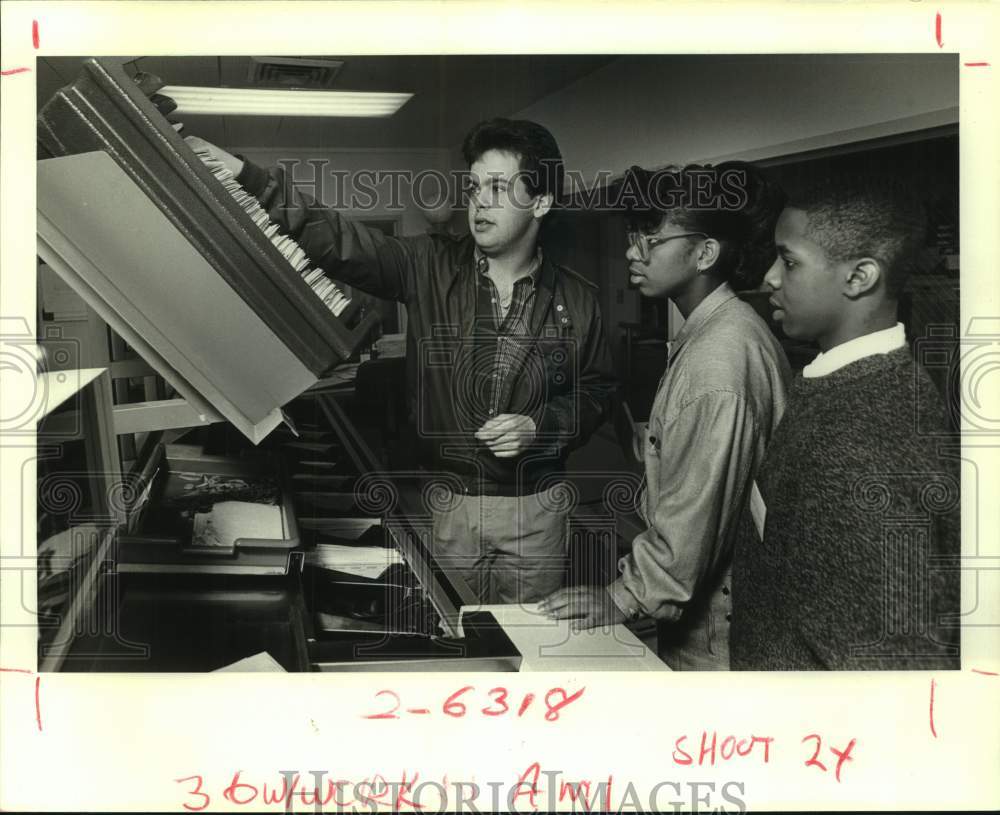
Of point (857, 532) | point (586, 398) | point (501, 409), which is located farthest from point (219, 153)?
point (857, 532)

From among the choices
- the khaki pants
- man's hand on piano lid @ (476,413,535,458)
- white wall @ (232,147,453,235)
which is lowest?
the khaki pants

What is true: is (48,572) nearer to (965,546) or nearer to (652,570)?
(652,570)

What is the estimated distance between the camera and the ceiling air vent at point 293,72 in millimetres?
2037

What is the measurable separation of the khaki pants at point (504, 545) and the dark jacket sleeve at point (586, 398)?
111 mm

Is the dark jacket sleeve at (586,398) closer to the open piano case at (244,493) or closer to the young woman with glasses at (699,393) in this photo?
the young woman with glasses at (699,393)

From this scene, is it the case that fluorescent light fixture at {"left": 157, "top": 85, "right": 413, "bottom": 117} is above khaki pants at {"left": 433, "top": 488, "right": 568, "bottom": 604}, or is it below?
above

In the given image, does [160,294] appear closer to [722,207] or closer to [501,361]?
[501,361]

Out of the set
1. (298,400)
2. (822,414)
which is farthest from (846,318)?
(298,400)

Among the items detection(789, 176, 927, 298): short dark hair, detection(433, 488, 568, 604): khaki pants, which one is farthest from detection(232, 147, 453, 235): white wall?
detection(789, 176, 927, 298): short dark hair

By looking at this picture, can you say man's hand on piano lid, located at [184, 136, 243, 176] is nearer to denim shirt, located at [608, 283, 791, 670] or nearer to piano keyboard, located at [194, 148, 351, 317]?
piano keyboard, located at [194, 148, 351, 317]

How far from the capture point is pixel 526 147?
2051 millimetres

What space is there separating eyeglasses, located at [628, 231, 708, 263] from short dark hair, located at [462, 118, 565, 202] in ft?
0.49

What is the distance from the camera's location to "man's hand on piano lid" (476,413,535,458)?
2.10 metres

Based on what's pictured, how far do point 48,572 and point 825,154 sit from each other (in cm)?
155
